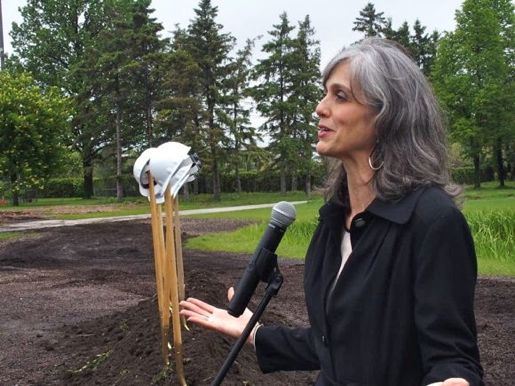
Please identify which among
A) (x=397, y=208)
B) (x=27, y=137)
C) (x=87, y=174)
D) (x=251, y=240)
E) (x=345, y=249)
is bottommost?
(x=251, y=240)

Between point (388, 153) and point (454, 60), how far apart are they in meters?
46.9

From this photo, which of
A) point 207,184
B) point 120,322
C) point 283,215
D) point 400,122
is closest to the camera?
point 400,122

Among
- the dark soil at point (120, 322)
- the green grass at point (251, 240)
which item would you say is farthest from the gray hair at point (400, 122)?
the green grass at point (251, 240)

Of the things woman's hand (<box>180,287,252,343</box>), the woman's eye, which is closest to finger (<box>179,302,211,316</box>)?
woman's hand (<box>180,287,252,343</box>)

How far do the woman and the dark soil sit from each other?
9.10ft

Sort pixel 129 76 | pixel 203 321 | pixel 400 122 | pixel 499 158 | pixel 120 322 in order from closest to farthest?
pixel 400 122
pixel 203 321
pixel 120 322
pixel 129 76
pixel 499 158

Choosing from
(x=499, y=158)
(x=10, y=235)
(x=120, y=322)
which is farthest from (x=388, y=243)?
(x=499, y=158)

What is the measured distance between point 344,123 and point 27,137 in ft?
84.5

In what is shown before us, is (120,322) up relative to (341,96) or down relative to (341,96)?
down

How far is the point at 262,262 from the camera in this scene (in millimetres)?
2010

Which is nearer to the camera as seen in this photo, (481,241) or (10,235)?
(481,241)

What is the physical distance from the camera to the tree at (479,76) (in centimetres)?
4362

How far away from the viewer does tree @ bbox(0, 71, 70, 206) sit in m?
25.4

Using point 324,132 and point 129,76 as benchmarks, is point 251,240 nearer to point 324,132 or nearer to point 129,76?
point 324,132
